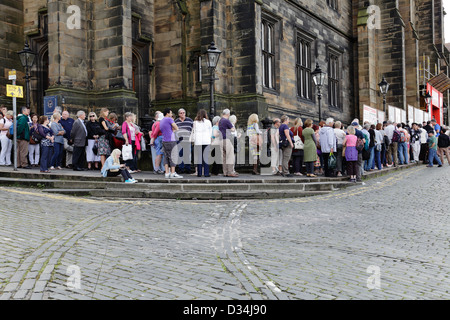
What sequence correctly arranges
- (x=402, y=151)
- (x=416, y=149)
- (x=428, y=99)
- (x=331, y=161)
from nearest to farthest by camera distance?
(x=331, y=161) → (x=402, y=151) → (x=416, y=149) → (x=428, y=99)

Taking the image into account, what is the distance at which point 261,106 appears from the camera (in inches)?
667

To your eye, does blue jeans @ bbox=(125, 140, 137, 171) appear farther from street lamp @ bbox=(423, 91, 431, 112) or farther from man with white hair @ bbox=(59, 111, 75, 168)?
street lamp @ bbox=(423, 91, 431, 112)

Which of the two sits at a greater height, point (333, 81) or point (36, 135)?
point (333, 81)

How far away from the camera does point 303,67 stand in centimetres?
2308

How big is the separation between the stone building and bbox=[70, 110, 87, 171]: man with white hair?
2.69 m

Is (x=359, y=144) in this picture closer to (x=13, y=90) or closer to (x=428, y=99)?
(x=13, y=90)

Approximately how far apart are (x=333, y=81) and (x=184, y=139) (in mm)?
17056

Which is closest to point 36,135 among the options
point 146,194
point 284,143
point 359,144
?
point 146,194

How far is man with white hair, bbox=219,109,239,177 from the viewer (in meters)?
12.0

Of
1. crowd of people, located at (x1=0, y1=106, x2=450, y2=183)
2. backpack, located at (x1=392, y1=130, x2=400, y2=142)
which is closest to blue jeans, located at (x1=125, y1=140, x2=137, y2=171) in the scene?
crowd of people, located at (x1=0, y1=106, x2=450, y2=183)

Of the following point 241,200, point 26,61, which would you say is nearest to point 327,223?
point 241,200

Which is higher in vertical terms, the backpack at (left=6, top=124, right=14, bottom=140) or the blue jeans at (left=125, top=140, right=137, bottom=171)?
the backpack at (left=6, top=124, right=14, bottom=140)

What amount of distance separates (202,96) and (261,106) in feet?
7.50
